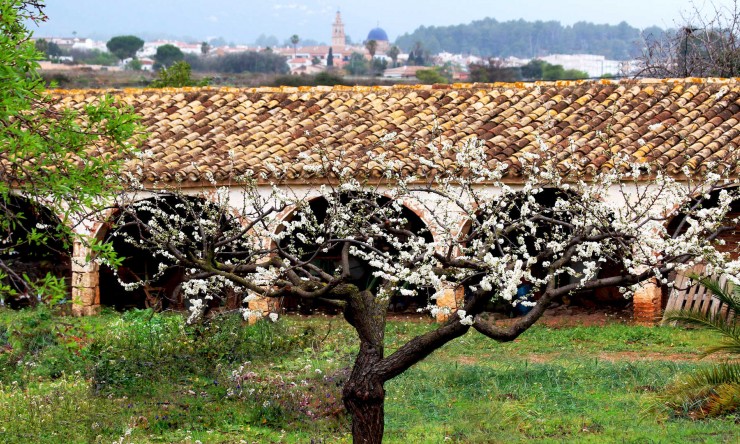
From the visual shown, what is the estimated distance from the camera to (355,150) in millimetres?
17109

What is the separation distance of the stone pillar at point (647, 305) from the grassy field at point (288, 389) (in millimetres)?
1436

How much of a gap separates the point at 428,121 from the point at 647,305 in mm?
4532

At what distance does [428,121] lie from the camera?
18.0 meters

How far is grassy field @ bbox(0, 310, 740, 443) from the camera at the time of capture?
9633 millimetres

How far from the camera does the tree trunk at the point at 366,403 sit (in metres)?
8.38

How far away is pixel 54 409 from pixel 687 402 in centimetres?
570

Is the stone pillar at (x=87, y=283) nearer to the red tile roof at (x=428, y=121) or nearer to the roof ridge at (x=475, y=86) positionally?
the red tile roof at (x=428, y=121)

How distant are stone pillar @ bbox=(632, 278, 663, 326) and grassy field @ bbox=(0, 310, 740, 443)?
144cm

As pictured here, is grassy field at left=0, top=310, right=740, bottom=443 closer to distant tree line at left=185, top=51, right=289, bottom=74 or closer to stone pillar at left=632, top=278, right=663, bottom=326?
stone pillar at left=632, top=278, right=663, bottom=326

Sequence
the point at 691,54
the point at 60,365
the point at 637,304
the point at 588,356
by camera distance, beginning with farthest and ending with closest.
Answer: the point at 691,54
the point at 637,304
the point at 588,356
the point at 60,365

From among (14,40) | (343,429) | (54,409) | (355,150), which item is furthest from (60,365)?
(355,150)

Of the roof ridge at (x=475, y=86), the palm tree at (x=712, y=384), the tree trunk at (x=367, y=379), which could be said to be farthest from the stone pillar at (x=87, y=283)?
the palm tree at (x=712, y=384)

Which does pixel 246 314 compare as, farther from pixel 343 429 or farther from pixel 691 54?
pixel 691 54

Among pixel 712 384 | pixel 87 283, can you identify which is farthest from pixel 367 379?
pixel 87 283
